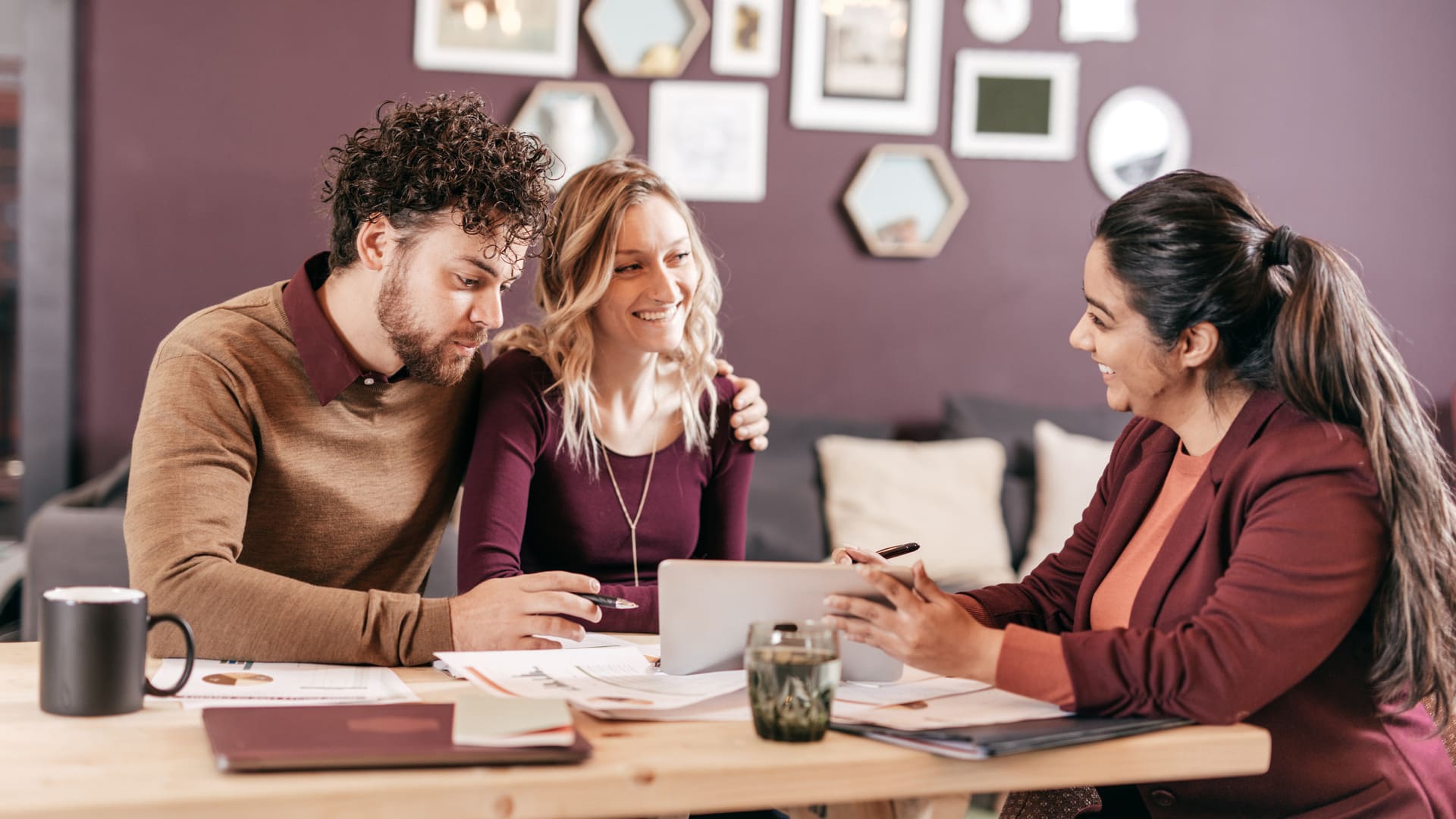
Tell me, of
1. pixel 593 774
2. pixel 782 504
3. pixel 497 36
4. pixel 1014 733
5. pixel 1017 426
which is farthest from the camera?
pixel 1017 426

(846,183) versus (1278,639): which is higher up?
(846,183)

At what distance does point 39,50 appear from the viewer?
3430 mm

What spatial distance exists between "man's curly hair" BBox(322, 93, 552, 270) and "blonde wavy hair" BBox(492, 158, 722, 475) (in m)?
0.26

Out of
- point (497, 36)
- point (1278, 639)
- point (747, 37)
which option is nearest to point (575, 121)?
point (497, 36)

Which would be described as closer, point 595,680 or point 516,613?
point 595,680

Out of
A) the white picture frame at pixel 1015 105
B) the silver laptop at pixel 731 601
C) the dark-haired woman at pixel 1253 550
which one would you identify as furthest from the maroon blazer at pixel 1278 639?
the white picture frame at pixel 1015 105

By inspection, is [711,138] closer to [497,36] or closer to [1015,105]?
[497,36]

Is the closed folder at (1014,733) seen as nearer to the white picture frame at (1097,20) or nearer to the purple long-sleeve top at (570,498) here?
the purple long-sleeve top at (570,498)

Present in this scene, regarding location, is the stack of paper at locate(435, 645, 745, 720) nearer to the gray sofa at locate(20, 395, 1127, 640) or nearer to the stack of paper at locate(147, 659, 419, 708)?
the stack of paper at locate(147, 659, 419, 708)

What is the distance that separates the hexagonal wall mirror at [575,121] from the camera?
12.2ft

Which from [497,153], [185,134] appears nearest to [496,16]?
[185,134]

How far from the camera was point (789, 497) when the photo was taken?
11.5ft

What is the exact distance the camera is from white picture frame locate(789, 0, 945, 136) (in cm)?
388

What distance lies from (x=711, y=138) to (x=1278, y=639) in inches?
112
